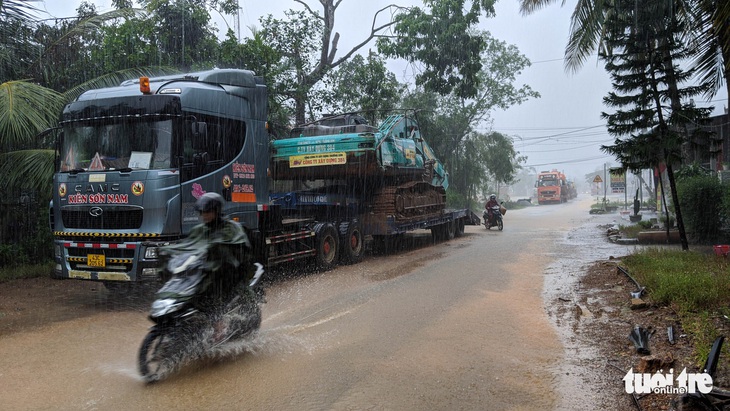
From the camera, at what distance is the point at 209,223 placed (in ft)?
17.7

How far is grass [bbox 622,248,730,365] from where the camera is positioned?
220 inches

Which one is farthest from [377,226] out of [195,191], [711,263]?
[711,263]

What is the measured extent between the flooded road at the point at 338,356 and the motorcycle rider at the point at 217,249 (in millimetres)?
639

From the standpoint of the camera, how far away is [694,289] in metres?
6.80

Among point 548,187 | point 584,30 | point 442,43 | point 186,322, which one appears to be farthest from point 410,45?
point 548,187

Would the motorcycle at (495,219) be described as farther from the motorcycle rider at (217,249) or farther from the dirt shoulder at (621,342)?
the motorcycle rider at (217,249)

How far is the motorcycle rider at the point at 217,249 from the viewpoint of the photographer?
523 cm

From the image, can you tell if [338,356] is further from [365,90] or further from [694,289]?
[365,90]

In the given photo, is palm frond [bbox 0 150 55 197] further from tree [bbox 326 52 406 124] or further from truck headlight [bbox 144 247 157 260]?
tree [bbox 326 52 406 124]

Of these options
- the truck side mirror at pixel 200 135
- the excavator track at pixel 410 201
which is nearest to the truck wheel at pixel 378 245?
the excavator track at pixel 410 201

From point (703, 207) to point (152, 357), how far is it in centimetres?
1356

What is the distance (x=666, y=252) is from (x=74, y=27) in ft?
43.7

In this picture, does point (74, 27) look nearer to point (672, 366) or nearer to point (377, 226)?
point (377, 226)

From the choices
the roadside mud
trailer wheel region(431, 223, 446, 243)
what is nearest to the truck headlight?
the roadside mud
